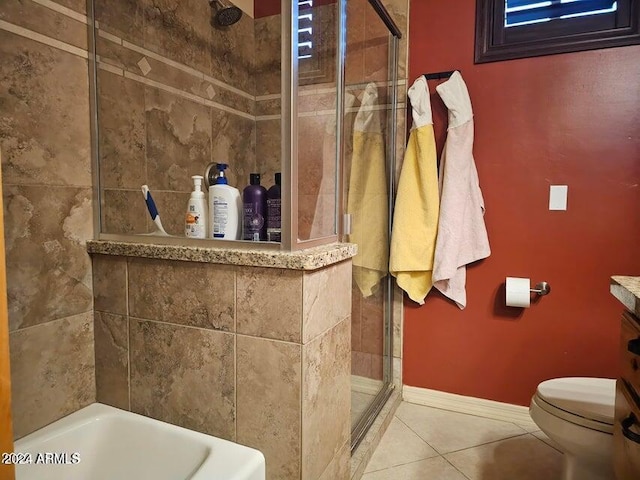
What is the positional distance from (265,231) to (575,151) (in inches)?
58.8

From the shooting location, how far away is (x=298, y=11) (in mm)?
1078

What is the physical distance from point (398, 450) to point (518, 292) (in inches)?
34.7

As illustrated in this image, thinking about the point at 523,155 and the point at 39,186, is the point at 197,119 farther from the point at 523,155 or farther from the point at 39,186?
the point at 523,155

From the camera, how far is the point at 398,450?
1710 mm

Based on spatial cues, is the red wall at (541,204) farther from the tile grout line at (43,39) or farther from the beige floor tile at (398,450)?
the tile grout line at (43,39)

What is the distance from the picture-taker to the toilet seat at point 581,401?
3.92 ft

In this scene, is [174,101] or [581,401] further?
[174,101]

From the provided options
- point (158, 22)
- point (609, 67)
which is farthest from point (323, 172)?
point (609, 67)

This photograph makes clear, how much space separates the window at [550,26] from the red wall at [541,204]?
0.15 feet

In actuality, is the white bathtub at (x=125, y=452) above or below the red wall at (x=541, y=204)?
below

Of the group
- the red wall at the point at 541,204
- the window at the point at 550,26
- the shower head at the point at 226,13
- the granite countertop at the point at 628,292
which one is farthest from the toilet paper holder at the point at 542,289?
the shower head at the point at 226,13

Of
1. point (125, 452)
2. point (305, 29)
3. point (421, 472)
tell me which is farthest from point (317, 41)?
point (421, 472)

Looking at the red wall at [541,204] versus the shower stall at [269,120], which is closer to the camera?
the shower stall at [269,120]

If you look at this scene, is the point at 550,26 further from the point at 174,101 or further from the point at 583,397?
the point at 174,101
